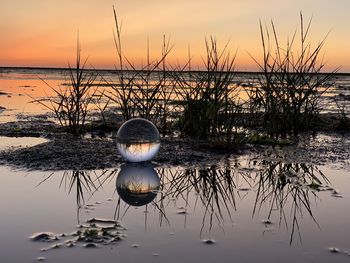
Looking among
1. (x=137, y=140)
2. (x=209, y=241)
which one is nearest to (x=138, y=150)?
(x=137, y=140)

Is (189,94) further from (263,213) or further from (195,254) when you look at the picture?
(195,254)

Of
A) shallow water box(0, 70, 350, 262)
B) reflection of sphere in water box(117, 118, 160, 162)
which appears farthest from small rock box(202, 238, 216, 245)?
reflection of sphere in water box(117, 118, 160, 162)

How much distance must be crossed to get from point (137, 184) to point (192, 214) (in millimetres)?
890

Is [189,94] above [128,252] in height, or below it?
above

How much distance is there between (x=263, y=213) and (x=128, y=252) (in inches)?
44.8

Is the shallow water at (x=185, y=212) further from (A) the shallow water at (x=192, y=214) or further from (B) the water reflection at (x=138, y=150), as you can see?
(B) the water reflection at (x=138, y=150)

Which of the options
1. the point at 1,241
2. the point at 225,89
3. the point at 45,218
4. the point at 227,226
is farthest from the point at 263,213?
the point at 225,89

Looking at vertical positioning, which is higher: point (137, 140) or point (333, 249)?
point (137, 140)

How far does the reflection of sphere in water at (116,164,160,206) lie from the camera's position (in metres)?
3.54

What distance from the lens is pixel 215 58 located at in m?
6.31

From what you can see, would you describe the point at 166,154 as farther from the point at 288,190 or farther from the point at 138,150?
the point at 288,190

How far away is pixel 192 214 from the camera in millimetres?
3176

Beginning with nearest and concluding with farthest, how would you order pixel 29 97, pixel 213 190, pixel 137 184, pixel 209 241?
pixel 209 241
pixel 213 190
pixel 137 184
pixel 29 97

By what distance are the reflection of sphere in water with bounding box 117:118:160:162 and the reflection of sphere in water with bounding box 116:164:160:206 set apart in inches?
4.4
